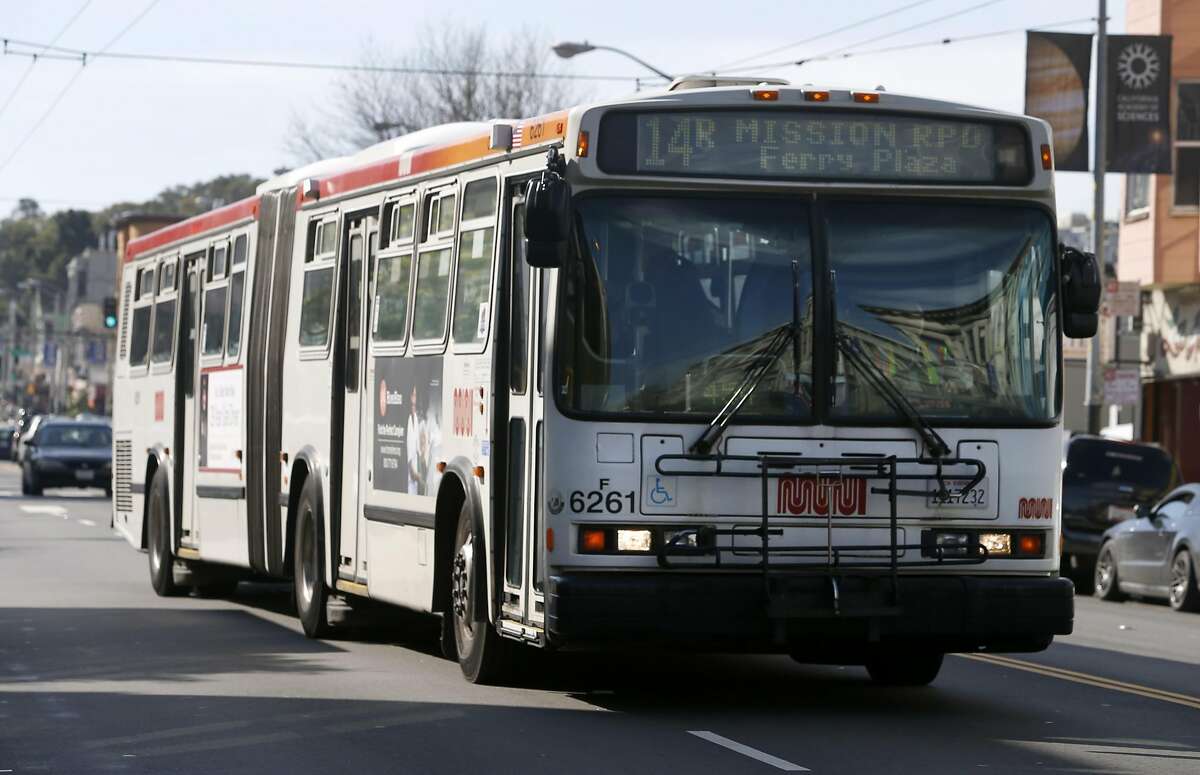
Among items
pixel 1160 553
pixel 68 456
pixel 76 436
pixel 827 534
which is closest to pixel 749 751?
pixel 827 534

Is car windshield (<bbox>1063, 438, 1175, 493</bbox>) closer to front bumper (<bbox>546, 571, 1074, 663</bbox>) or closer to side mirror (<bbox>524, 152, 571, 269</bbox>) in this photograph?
front bumper (<bbox>546, 571, 1074, 663</bbox>)

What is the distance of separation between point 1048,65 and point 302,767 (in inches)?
959

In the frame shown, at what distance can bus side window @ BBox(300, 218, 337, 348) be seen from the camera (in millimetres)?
16391

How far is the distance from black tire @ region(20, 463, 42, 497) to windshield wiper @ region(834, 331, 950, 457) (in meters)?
38.9

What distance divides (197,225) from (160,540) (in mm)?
2921

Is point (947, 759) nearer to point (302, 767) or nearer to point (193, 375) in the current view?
point (302, 767)

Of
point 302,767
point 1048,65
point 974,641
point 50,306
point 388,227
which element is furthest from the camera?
point 50,306

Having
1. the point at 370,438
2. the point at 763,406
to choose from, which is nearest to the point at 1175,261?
the point at 370,438

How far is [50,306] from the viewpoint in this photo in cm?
18738

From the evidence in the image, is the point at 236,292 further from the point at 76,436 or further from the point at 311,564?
the point at 76,436

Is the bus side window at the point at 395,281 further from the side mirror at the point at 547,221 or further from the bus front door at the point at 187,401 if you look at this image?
the bus front door at the point at 187,401

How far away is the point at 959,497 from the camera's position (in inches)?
460

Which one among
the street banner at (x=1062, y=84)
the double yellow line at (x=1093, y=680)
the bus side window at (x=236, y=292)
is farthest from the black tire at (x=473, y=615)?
the street banner at (x=1062, y=84)

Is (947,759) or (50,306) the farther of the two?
(50,306)
